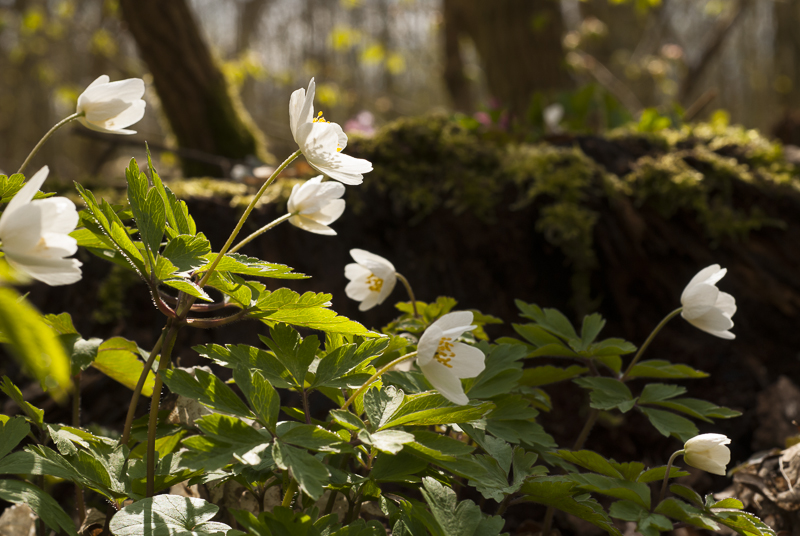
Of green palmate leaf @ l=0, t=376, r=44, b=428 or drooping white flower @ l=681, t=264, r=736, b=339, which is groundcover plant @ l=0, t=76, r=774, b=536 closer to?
green palmate leaf @ l=0, t=376, r=44, b=428

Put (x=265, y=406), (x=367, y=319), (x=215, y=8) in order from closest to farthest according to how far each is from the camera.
→ (x=265, y=406) → (x=367, y=319) → (x=215, y=8)

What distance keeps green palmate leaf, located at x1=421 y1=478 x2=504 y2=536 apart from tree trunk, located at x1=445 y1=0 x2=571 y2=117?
466 cm

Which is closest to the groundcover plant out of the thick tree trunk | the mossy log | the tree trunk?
A: the mossy log

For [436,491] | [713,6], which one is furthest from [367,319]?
[713,6]

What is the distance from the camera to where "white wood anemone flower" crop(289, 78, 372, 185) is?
1062mm

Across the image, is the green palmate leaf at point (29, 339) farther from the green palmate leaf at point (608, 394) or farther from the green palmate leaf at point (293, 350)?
the green palmate leaf at point (608, 394)

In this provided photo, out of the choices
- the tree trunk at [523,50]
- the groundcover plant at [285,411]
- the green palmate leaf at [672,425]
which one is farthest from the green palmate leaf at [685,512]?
the tree trunk at [523,50]

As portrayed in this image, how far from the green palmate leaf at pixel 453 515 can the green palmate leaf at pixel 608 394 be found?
0.43 meters

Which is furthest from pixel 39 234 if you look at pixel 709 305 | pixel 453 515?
pixel 709 305

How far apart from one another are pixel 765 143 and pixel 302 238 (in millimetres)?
2751

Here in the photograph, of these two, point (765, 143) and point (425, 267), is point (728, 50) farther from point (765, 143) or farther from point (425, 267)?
point (425, 267)

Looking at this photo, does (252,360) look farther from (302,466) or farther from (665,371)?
(665,371)

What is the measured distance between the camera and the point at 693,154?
291 centimetres

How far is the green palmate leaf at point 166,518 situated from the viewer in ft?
2.80
